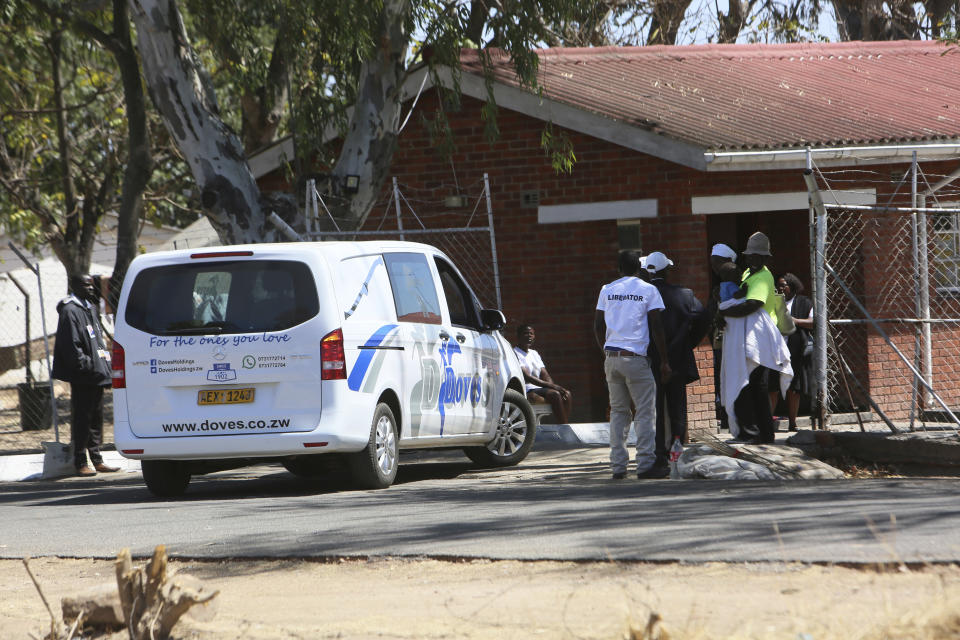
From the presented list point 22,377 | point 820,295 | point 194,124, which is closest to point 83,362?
point 194,124

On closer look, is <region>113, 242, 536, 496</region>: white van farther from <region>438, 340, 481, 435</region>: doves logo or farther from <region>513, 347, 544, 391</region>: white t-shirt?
<region>513, 347, 544, 391</region>: white t-shirt

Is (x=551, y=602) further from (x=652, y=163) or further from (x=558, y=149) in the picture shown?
(x=652, y=163)

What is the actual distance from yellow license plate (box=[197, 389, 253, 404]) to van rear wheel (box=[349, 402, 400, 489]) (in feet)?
2.77

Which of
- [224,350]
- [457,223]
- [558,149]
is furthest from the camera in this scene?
[457,223]

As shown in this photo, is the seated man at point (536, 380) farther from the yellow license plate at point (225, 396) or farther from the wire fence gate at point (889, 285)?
the yellow license plate at point (225, 396)

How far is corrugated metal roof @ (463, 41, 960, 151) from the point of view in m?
13.3

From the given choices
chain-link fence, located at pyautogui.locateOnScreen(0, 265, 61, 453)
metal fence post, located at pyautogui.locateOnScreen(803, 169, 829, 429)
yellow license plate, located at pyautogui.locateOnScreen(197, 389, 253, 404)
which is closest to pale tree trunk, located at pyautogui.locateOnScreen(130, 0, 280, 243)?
chain-link fence, located at pyautogui.locateOnScreen(0, 265, 61, 453)

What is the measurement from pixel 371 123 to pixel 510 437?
3.57m

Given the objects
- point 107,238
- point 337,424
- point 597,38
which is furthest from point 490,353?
point 107,238

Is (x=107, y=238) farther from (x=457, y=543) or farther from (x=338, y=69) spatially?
(x=457, y=543)

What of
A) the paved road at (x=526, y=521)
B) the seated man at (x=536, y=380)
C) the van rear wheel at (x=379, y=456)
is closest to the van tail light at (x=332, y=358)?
the van rear wheel at (x=379, y=456)

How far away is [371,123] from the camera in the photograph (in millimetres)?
12469

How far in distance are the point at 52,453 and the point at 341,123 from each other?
162 inches

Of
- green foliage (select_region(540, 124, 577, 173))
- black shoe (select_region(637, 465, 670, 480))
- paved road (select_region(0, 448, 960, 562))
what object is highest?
green foliage (select_region(540, 124, 577, 173))
